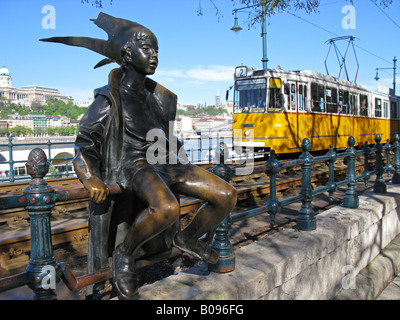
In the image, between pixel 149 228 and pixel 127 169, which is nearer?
pixel 149 228

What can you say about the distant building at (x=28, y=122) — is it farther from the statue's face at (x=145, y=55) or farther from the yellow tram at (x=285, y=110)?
the statue's face at (x=145, y=55)

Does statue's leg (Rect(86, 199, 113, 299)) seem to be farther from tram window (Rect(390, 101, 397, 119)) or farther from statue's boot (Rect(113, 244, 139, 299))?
tram window (Rect(390, 101, 397, 119))

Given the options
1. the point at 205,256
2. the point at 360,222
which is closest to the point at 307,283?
the point at 205,256

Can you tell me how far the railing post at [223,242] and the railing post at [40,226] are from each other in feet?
4.31

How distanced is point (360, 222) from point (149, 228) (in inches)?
129

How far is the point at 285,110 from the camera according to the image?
542 inches

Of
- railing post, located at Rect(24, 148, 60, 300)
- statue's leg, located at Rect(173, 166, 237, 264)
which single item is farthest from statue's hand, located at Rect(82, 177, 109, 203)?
statue's leg, located at Rect(173, 166, 237, 264)

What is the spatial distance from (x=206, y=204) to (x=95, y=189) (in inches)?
32.4

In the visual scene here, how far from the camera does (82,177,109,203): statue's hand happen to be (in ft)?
7.14

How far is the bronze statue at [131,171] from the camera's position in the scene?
233 centimetres

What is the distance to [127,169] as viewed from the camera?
2.51 m

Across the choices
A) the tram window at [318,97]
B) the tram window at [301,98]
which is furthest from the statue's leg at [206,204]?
the tram window at [318,97]

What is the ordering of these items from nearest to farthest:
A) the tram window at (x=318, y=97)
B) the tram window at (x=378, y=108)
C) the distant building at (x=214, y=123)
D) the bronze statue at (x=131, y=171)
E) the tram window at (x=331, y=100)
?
the bronze statue at (x=131, y=171) → the tram window at (x=318, y=97) → the tram window at (x=331, y=100) → the tram window at (x=378, y=108) → the distant building at (x=214, y=123)
